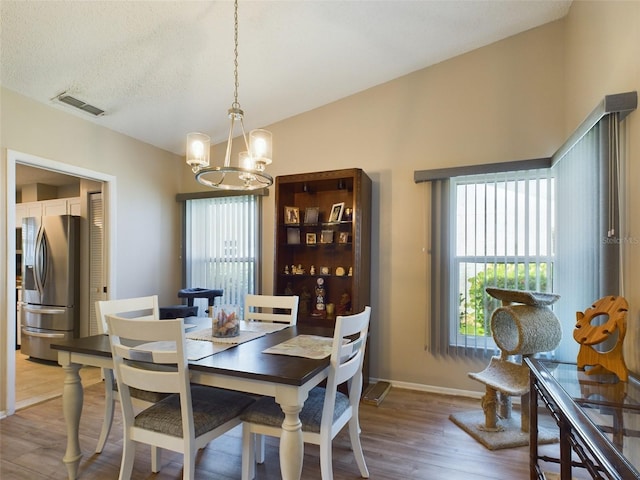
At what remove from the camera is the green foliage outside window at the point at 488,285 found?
3.00 meters

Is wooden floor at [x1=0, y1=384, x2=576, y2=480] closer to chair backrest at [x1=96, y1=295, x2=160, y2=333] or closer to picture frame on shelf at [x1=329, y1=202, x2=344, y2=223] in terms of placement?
chair backrest at [x1=96, y1=295, x2=160, y2=333]

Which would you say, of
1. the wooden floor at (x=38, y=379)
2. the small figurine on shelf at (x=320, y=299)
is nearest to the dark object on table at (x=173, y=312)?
the wooden floor at (x=38, y=379)

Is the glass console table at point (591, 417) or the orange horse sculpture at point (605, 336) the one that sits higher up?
the orange horse sculpture at point (605, 336)

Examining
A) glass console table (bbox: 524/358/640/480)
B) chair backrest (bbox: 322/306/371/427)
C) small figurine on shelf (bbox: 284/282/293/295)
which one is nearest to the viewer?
glass console table (bbox: 524/358/640/480)

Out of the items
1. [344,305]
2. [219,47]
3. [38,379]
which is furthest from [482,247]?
[38,379]

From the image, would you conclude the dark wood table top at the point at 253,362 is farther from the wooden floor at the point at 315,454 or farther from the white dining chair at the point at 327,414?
the wooden floor at the point at 315,454

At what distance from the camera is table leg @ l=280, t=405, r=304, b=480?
5.06ft

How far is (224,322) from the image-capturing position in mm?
2195

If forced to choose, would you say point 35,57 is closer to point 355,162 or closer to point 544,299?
point 355,162

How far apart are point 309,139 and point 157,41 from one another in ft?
5.57

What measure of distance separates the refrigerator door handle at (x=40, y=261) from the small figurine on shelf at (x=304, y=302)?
120 inches

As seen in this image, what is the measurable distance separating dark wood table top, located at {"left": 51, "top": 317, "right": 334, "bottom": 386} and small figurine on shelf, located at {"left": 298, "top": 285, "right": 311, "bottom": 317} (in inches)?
56.7

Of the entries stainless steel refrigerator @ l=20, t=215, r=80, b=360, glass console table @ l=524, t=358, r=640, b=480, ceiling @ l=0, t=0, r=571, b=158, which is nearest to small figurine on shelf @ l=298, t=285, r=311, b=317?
ceiling @ l=0, t=0, r=571, b=158

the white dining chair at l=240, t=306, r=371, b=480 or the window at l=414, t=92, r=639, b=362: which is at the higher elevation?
the window at l=414, t=92, r=639, b=362
